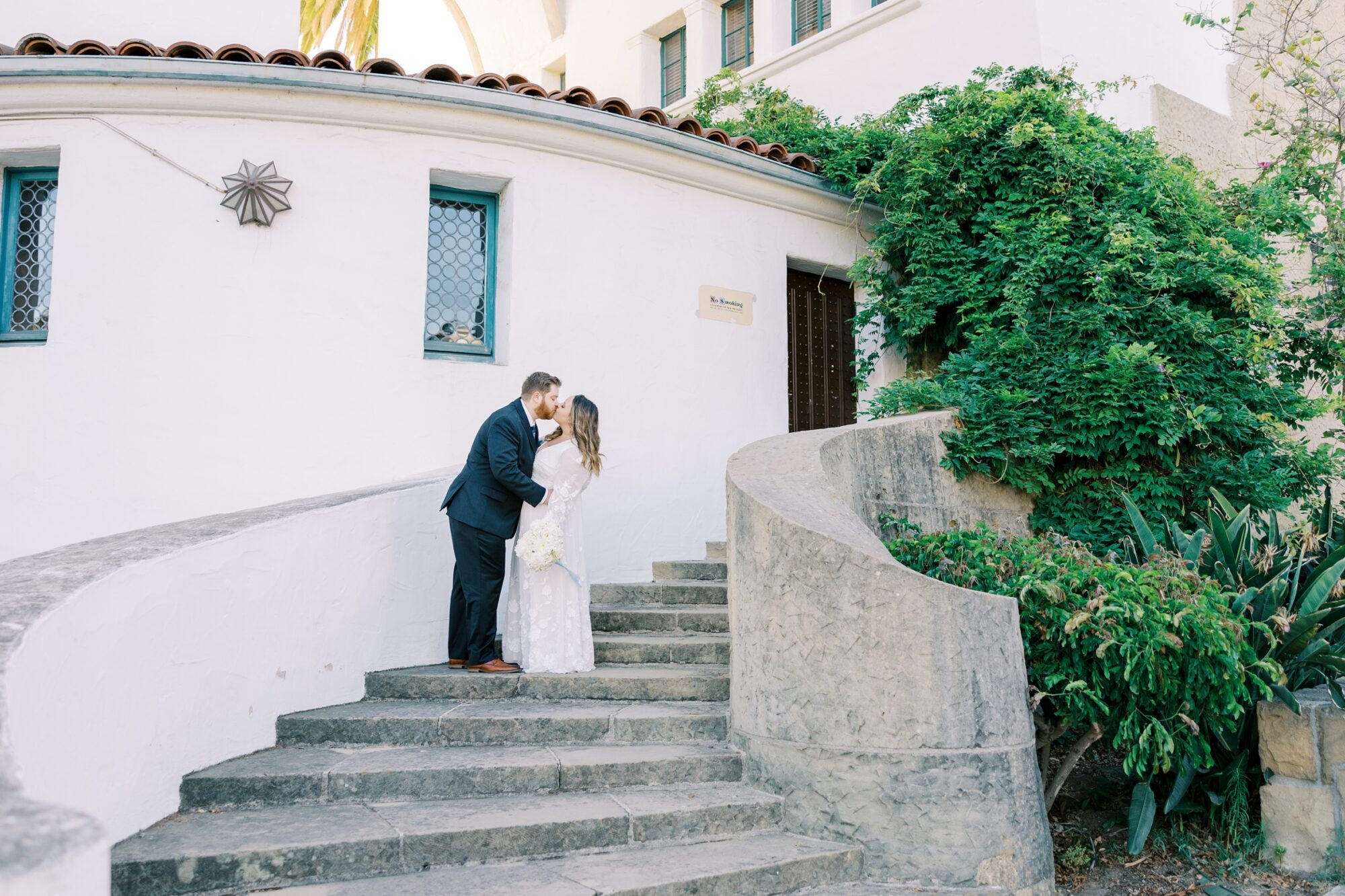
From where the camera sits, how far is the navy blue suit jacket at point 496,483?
18.3 ft

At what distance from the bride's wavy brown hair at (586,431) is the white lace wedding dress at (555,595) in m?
0.07

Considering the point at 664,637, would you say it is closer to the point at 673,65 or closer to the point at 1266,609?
the point at 1266,609

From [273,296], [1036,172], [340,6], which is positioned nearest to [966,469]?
[1036,172]

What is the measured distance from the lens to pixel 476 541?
5590 millimetres

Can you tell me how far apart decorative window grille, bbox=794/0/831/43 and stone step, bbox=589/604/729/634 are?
8.01 metres

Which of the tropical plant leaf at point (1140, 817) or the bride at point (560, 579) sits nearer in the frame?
the tropical plant leaf at point (1140, 817)

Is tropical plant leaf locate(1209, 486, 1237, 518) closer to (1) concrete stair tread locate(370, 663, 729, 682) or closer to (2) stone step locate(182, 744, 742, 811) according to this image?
(1) concrete stair tread locate(370, 663, 729, 682)

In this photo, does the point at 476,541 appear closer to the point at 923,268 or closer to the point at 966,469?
the point at 966,469

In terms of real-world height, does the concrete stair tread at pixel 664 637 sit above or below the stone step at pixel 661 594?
below

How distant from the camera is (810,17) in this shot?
39.1 feet

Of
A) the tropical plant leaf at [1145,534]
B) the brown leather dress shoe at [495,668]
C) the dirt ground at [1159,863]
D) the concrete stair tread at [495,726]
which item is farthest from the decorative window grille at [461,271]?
the dirt ground at [1159,863]

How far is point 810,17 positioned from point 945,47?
2369 millimetres

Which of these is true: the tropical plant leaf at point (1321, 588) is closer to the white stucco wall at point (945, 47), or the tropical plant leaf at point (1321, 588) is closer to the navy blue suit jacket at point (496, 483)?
the navy blue suit jacket at point (496, 483)

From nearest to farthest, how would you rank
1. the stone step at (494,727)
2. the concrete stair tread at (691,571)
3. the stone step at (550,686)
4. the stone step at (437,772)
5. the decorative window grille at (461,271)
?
1. the stone step at (437,772)
2. the stone step at (494,727)
3. the stone step at (550,686)
4. the concrete stair tread at (691,571)
5. the decorative window grille at (461,271)
